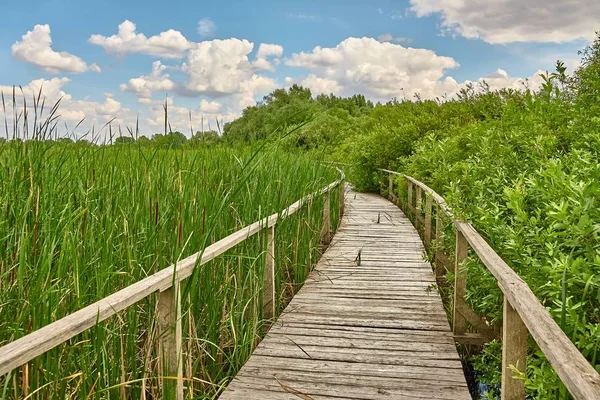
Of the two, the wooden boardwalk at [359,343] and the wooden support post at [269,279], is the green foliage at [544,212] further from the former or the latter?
the wooden support post at [269,279]

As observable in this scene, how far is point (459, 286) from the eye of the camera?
12.1 ft

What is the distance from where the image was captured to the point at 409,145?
14.5 metres

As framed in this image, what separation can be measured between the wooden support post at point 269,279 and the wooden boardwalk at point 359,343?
0.41ft

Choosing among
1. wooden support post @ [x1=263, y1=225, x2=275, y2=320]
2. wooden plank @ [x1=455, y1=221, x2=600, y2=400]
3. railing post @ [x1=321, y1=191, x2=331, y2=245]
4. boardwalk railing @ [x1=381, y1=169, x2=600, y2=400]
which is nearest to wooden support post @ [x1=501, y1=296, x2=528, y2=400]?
boardwalk railing @ [x1=381, y1=169, x2=600, y2=400]

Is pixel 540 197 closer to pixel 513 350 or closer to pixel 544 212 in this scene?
pixel 544 212

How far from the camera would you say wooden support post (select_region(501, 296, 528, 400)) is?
6.93 ft

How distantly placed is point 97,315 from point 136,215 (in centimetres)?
89

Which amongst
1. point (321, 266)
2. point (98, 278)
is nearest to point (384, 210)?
point (321, 266)

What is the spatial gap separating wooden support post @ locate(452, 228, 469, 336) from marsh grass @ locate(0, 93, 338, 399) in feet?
4.59

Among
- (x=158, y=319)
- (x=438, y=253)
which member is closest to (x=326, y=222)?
(x=438, y=253)

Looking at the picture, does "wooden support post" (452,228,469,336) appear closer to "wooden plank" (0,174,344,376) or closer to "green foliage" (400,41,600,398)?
"green foliage" (400,41,600,398)

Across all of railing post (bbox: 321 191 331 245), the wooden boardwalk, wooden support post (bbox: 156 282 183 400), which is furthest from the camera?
railing post (bbox: 321 191 331 245)

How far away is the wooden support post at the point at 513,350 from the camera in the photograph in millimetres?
2111

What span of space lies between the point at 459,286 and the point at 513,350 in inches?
62.9
